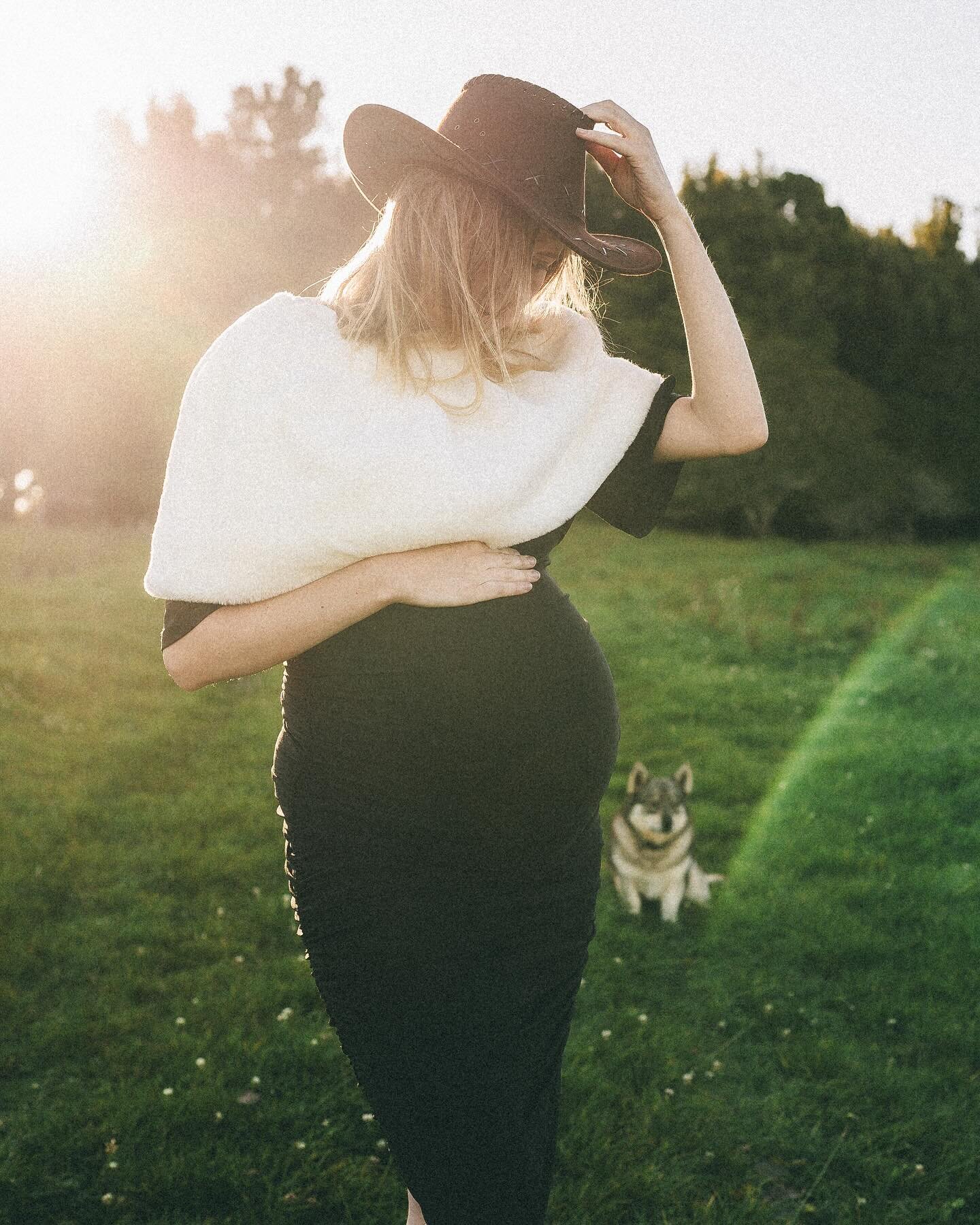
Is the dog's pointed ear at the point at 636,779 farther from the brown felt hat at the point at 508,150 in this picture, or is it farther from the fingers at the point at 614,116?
the fingers at the point at 614,116

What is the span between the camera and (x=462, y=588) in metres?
1.73

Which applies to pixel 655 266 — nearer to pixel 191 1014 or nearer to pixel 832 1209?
pixel 832 1209

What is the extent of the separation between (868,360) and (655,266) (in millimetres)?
17434

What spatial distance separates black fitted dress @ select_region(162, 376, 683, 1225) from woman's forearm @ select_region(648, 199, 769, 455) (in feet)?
1.34

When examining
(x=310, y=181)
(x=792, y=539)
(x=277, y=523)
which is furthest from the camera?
(x=310, y=181)

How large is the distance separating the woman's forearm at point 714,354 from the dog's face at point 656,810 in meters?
2.69

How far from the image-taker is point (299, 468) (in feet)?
5.53

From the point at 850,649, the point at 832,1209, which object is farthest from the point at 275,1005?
the point at 850,649

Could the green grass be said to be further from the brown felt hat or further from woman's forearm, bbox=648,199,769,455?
the brown felt hat

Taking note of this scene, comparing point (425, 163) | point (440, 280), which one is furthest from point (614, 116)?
point (440, 280)

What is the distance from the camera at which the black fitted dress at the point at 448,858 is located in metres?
1.78

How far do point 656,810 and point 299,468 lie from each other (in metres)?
3.17

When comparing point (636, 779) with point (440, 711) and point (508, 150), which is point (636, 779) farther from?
point (508, 150)

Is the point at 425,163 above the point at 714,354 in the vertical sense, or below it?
above
